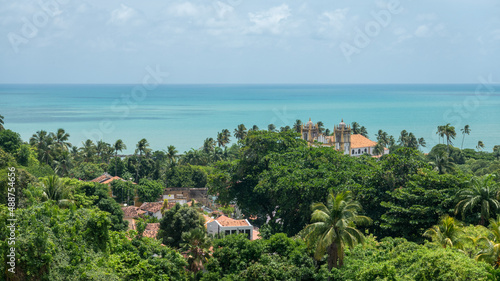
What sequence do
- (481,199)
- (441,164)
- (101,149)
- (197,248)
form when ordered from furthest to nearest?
(101,149), (441,164), (481,199), (197,248)

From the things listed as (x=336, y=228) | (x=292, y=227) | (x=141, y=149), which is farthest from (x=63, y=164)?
(x=336, y=228)

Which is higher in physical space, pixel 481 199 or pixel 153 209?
pixel 481 199

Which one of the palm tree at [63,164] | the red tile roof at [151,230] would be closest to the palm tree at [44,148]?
the palm tree at [63,164]

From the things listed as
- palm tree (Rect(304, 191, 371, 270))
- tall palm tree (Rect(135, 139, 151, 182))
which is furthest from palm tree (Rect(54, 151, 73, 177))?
palm tree (Rect(304, 191, 371, 270))

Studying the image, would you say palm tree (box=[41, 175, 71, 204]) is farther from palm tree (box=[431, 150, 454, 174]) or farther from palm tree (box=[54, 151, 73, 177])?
palm tree (box=[431, 150, 454, 174])

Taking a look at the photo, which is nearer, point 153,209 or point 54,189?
point 54,189

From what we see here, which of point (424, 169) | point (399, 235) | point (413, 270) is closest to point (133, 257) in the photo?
point (413, 270)

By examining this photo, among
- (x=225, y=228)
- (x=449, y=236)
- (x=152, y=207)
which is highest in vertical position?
(x=152, y=207)

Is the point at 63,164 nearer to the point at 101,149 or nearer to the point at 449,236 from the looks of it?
the point at 101,149
